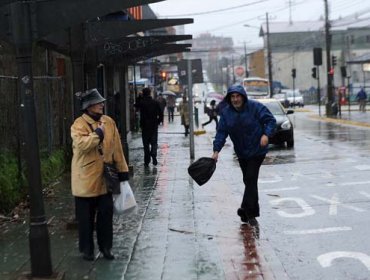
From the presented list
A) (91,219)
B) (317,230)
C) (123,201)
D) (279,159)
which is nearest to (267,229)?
(317,230)

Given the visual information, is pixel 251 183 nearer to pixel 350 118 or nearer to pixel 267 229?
pixel 267 229

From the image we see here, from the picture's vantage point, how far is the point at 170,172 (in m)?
13.3

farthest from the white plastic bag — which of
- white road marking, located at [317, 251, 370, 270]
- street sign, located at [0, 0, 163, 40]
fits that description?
white road marking, located at [317, 251, 370, 270]

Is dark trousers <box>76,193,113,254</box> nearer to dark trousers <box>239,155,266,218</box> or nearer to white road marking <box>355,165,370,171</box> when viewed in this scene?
dark trousers <box>239,155,266,218</box>

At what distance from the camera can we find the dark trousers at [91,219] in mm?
6219

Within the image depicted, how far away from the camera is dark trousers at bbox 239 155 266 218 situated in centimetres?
782

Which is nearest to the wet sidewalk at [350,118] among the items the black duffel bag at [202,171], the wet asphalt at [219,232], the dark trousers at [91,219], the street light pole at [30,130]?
the wet asphalt at [219,232]

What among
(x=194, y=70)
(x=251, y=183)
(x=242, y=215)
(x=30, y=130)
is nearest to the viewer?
Result: (x=30, y=130)

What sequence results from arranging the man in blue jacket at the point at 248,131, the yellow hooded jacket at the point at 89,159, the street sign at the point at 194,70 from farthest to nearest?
the street sign at the point at 194,70 → the man in blue jacket at the point at 248,131 → the yellow hooded jacket at the point at 89,159

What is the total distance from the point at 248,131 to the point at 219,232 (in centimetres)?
131

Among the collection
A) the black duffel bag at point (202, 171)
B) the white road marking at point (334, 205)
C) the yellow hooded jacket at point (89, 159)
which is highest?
the yellow hooded jacket at point (89, 159)

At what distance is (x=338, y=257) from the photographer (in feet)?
20.4

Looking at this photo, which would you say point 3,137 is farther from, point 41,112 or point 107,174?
point 107,174

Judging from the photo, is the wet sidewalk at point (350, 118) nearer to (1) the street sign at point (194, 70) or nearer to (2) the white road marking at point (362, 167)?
(1) the street sign at point (194, 70)
